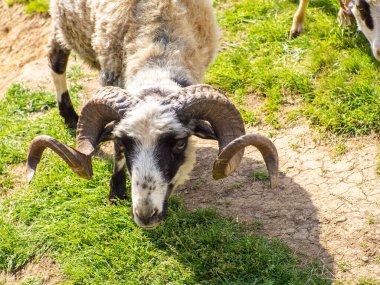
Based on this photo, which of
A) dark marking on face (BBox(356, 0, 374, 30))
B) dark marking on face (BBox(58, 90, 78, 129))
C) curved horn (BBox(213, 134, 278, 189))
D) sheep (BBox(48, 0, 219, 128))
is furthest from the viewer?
dark marking on face (BBox(58, 90, 78, 129))

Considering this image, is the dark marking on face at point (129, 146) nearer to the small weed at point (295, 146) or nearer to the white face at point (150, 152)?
the white face at point (150, 152)

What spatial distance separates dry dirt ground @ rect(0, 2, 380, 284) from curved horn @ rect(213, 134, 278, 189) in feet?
3.84

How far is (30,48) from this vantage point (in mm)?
Answer: 10219

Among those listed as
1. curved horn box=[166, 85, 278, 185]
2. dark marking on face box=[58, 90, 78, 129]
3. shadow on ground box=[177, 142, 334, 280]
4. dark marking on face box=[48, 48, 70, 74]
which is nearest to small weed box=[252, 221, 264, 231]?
shadow on ground box=[177, 142, 334, 280]

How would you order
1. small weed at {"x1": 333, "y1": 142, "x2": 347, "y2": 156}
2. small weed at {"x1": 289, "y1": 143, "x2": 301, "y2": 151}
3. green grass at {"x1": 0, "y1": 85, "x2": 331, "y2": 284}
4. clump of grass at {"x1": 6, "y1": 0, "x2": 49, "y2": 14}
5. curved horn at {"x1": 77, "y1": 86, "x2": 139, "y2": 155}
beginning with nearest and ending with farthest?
1. curved horn at {"x1": 77, "y1": 86, "x2": 139, "y2": 155}
2. green grass at {"x1": 0, "y1": 85, "x2": 331, "y2": 284}
3. small weed at {"x1": 333, "y1": 142, "x2": 347, "y2": 156}
4. small weed at {"x1": 289, "y1": 143, "x2": 301, "y2": 151}
5. clump of grass at {"x1": 6, "y1": 0, "x2": 49, "y2": 14}

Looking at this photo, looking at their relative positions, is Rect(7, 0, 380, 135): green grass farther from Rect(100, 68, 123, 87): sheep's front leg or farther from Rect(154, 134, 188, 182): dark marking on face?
Rect(154, 134, 188, 182): dark marking on face

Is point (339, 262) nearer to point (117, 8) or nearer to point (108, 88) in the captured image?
point (108, 88)

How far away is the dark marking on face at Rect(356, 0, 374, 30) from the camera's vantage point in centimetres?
740

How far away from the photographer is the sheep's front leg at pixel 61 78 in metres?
7.91

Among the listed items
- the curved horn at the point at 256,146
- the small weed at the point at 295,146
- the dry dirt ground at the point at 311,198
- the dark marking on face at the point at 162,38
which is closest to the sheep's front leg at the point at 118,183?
the dry dirt ground at the point at 311,198

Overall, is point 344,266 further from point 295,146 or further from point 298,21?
point 298,21

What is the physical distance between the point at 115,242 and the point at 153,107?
1.70 m

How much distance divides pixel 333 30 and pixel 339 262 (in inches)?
153

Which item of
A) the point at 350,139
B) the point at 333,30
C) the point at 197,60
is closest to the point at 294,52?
the point at 333,30
